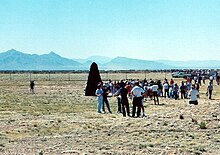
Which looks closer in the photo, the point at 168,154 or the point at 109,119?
the point at 168,154

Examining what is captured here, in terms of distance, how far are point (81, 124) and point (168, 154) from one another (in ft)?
26.5

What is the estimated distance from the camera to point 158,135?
683 inches

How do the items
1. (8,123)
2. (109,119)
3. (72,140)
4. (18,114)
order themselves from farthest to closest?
(18,114)
(109,119)
(8,123)
(72,140)

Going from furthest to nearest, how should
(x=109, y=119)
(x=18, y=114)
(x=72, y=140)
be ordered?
(x=18, y=114), (x=109, y=119), (x=72, y=140)

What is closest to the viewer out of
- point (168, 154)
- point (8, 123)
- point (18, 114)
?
point (168, 154)

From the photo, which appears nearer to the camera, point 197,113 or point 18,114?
point 197,113

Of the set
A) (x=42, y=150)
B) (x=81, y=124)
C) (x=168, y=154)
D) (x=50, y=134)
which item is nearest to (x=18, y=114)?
(x=81, y=124)

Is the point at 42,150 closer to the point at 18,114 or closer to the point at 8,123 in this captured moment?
Result: the point at 8,123

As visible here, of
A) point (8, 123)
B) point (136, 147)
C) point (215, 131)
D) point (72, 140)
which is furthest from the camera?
point (8, 123)

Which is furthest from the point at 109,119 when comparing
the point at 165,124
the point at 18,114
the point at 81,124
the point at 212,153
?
the point at 212,153

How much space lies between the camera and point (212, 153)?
45.9ft

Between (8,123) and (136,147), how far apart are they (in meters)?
8.95

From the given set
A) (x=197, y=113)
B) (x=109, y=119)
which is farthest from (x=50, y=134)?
(x=197, y=113)

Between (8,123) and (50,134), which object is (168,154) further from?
(8,123)
